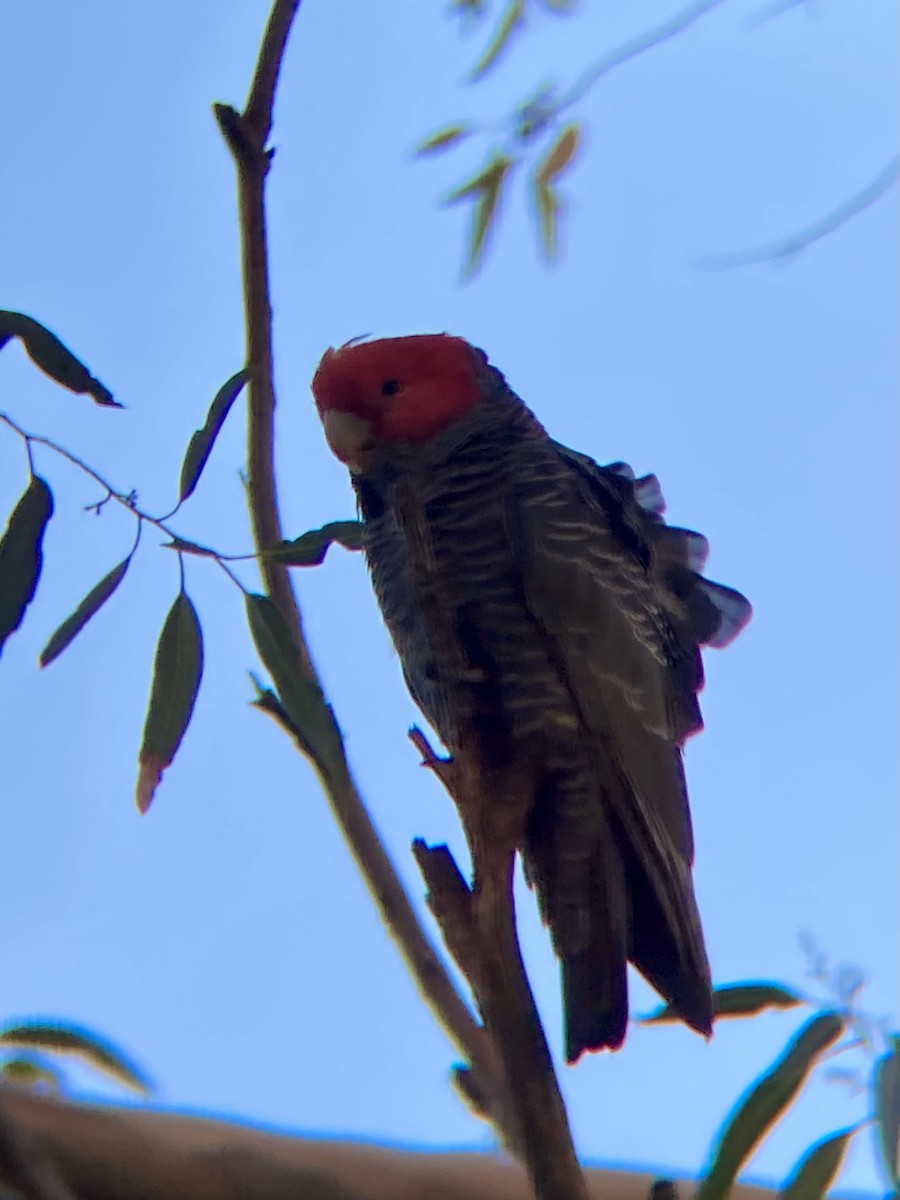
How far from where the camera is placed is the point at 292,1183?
1.15 metres

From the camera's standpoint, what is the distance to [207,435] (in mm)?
1321

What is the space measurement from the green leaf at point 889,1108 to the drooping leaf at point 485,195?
1.46m

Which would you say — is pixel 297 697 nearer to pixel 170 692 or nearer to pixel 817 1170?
pixel 170 692

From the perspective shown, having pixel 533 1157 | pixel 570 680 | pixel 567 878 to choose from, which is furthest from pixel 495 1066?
pixel 570 680

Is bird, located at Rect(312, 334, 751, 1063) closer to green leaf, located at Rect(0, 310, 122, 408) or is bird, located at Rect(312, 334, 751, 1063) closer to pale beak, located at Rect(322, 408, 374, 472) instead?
pale beak, located at Rect(322, 408, 374, 472)

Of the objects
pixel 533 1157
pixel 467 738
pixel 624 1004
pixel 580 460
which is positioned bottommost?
pixel 533 1157

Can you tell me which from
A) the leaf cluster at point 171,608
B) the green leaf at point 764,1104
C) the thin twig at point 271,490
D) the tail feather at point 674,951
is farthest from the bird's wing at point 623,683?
the leaf cluster at point 171,608

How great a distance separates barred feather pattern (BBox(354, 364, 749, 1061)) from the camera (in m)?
1.53

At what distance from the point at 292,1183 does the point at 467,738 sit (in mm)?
579

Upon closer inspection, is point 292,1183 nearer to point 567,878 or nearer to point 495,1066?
point 495,1066

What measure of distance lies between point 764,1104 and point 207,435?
0.85 metres

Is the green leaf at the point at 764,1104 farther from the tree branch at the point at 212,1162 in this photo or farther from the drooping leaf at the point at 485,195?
the drooping leaf at the point at 485,195

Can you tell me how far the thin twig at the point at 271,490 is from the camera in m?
1.22

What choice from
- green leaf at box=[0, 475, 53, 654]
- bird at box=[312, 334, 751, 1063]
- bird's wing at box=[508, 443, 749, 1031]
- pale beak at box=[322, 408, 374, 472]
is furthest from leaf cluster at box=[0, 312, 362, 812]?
pale beak at box=[322, 408, 374, 472]
